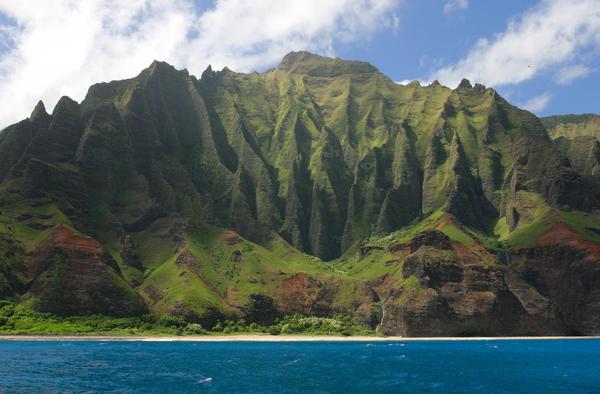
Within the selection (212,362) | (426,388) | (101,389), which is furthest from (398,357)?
(101,389)

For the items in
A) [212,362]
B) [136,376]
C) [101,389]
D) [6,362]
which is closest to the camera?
[101,389]

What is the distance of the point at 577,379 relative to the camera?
107312 mm

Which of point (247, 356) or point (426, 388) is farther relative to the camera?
point (247, 356)

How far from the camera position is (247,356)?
504 feet

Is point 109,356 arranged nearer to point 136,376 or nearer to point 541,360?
point 136,376

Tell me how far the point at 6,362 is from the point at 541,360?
112 metres

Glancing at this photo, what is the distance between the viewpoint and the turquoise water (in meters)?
95.1

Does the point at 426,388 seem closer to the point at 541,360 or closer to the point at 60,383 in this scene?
the point at 60,383

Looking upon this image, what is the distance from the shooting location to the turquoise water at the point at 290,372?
95062 millimetres

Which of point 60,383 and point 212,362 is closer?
point 60,383

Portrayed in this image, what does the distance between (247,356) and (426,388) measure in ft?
217

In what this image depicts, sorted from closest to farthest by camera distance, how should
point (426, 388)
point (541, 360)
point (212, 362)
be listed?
point (426, 388)
point (212, 362)
point (541, 360)

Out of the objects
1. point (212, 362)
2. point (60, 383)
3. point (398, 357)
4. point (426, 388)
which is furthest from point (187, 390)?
point (398, 357)

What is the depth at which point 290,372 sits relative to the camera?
116562 mm
